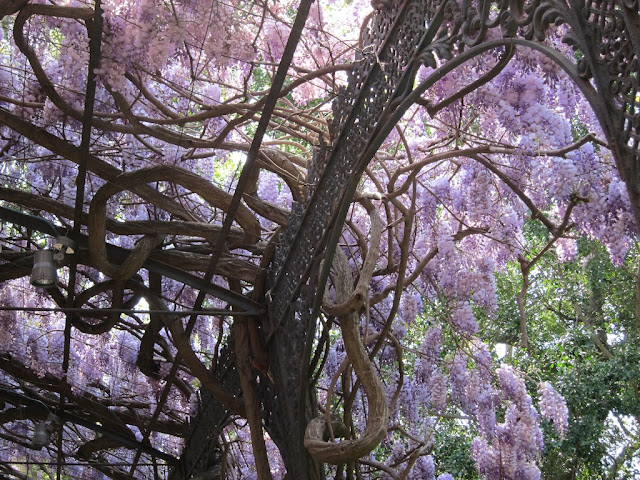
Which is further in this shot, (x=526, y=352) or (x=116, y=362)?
(x=526, y=352)

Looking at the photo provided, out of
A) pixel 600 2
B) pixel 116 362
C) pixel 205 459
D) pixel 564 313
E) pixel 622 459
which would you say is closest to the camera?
pixel 600 2

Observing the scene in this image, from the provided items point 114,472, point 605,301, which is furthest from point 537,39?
point 605,301

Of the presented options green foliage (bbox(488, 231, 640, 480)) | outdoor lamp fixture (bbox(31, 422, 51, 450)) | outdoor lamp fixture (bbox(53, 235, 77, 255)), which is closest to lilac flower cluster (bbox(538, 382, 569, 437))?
green foliage (bbox(488, 231, 640, 480))

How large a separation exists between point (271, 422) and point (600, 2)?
2635mm

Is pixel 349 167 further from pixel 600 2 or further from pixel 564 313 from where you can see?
pixel 564 313

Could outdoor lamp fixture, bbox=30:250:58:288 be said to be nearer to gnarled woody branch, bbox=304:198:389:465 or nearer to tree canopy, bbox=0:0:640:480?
tree canopy, bbox=0:0:640:480

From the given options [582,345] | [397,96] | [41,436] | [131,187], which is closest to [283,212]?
[131,187]

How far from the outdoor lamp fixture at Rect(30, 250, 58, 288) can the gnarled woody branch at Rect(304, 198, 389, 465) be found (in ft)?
4.07

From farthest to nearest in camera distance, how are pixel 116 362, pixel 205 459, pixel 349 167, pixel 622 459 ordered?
pixel 622 459
pixel 116 362
pixel 205 459
pixel 349 167

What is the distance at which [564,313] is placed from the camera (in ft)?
27.5

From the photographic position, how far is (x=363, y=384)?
2934 millimetres

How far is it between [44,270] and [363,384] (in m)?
1.54

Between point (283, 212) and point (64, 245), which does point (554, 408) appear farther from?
point (64, 245)

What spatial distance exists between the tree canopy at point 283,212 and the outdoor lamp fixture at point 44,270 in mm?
18
